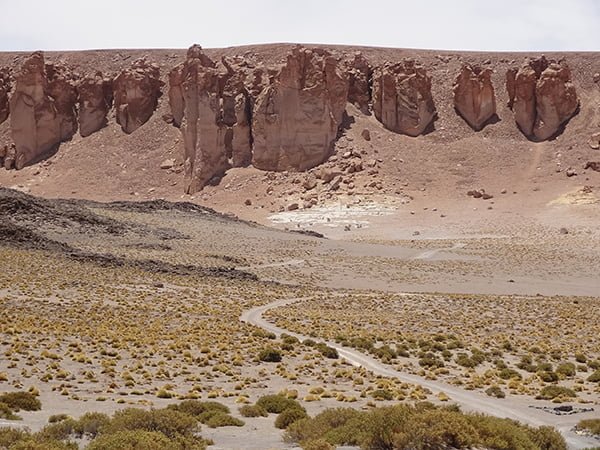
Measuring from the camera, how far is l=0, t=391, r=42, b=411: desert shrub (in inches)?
521

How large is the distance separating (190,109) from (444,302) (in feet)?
196

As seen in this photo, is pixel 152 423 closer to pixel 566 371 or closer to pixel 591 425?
pixel 591 425

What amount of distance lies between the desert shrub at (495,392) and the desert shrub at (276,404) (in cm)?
467

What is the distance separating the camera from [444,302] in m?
34.9

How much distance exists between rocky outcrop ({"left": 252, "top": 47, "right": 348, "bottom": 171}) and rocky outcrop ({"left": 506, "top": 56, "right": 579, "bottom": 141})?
71.5 ft

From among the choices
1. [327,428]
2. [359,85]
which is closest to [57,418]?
[327,428]

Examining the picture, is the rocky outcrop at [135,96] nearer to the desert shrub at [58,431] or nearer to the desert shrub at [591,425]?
the desert shrub at [58,431]

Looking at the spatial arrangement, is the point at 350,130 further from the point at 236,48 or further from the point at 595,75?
the point at 595,75

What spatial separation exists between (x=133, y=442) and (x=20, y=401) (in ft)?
15.6

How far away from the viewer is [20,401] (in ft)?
43.8

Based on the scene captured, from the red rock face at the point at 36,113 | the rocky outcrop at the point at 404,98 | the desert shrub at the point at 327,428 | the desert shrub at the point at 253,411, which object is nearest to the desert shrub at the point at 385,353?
the desert shrub at the point at 253,411

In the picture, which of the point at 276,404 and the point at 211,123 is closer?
the point at 276,404

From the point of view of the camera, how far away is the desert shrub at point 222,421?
1237 centimetres

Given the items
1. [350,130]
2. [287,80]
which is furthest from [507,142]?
[287,80]
